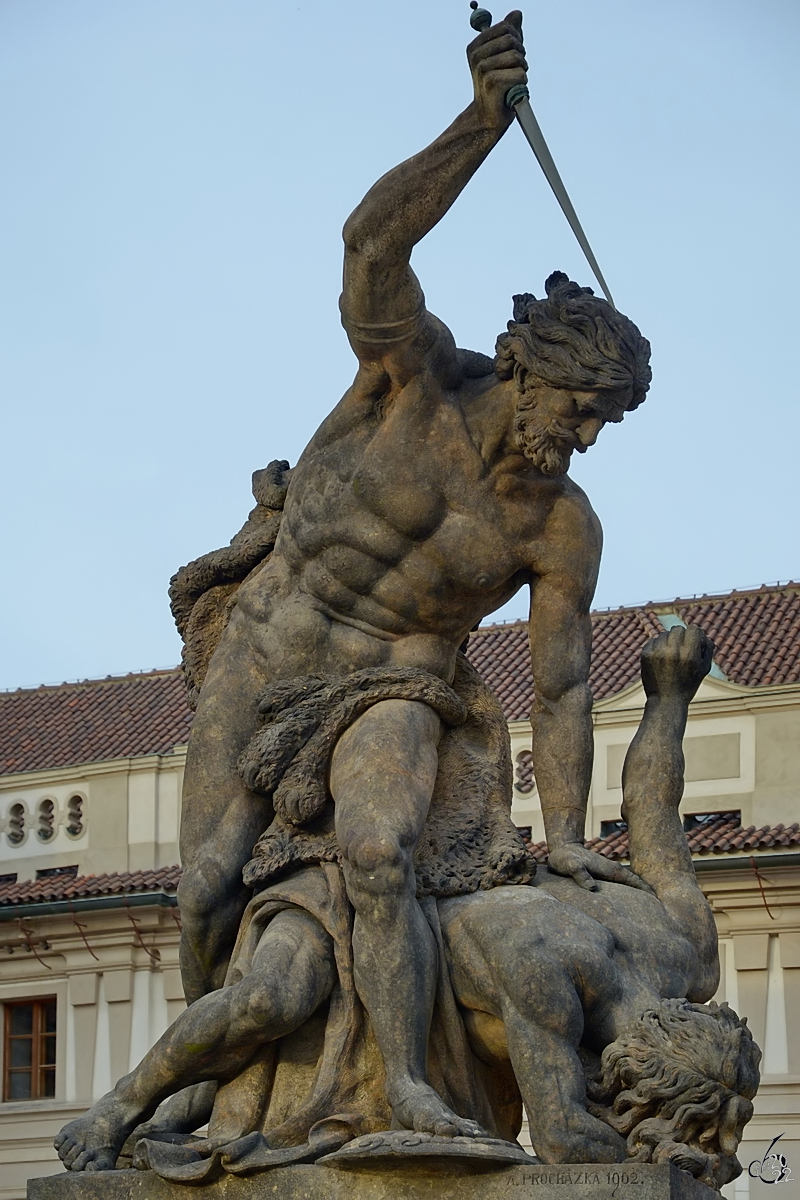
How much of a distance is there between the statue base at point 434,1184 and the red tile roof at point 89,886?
963 inches

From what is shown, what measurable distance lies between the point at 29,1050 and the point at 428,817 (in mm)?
26441

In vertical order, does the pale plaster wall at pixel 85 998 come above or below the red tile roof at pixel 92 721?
below

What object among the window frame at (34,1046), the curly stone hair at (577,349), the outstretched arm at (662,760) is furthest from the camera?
the window frame at (34,1046)

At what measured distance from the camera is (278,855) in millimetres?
7918

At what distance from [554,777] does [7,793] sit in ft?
92.4

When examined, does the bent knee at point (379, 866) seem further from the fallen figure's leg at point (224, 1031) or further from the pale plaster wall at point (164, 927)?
the pale plaster wall at point (164, 927)

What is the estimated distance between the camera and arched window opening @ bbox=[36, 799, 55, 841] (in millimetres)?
34938

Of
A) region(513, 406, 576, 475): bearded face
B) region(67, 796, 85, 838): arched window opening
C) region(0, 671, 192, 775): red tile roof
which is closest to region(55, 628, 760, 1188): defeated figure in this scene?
region(513, 406, 576, 475): bearded face

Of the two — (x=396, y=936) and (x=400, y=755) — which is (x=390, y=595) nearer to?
(x=400, y=755)

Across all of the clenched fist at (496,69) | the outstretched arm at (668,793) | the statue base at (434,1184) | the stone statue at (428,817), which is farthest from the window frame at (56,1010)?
the clenched fist at (496,69)

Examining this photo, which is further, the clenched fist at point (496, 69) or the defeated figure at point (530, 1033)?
→ the clenched fist at point (496, 69)

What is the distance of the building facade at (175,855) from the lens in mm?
29641

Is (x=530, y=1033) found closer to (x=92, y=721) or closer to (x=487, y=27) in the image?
(x=487, y=27)

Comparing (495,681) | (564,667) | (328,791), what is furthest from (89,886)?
(328,791)
